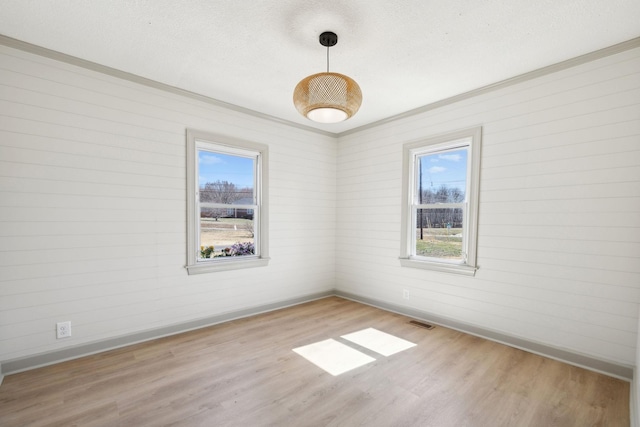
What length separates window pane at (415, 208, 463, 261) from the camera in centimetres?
363

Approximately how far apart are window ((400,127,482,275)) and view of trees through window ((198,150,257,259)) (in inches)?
82.5

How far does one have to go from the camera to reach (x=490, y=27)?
229 centimetres

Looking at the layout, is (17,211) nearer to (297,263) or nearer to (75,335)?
(75,335)

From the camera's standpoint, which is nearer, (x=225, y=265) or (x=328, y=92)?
(x=328, y=92)

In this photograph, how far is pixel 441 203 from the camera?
12.4ft

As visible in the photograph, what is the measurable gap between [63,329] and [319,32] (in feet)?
11.1

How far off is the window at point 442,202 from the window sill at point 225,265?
194cm

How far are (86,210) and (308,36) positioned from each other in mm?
2541

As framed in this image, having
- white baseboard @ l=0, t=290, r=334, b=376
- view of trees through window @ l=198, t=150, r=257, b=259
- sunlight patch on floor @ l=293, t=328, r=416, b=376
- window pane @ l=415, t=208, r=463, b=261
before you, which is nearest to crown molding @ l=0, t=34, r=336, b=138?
view of trees through window @ l=198, t=150, r=257, b=259

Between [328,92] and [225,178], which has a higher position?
[328,92]

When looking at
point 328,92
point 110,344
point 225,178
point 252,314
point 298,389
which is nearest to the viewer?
point 328,92

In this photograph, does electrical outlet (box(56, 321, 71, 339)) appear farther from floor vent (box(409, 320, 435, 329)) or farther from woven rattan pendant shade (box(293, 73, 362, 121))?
floor vent (box(409, 320, 435, 329))

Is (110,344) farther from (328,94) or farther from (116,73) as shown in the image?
(328,94)

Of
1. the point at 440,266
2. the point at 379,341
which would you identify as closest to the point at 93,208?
the point at 379,341
